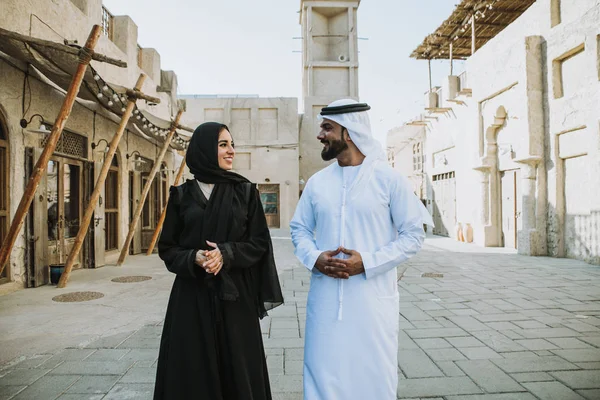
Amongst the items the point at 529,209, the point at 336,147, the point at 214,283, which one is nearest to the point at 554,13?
the point at 529,209

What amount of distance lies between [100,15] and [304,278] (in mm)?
7107

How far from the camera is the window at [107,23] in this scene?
9680mm

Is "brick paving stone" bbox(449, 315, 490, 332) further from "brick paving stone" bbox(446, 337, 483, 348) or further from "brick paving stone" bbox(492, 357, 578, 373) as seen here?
"brick paving stone" bbox(492, 357, 578, 373)

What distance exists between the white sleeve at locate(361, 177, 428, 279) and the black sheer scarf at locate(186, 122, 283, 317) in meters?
0.63

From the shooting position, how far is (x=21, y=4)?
20.6ft

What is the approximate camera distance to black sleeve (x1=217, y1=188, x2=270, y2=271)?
7.33 ft

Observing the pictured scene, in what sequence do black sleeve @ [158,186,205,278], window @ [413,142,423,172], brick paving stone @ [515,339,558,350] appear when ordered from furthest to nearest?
window @ [413,142,423,172] < brick paving stone @ [515,339,558,350] < black sleeve @ [158,186,205,278]

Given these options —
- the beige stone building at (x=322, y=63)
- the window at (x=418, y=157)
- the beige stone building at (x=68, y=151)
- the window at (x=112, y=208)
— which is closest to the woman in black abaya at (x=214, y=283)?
the beige stone building at (x=68, y=151)

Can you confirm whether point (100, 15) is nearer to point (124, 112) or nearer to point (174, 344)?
point (124, 112)

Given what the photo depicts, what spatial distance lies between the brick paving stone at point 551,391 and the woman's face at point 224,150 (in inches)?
101

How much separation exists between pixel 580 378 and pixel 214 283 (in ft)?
9.19

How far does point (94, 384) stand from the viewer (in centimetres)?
304

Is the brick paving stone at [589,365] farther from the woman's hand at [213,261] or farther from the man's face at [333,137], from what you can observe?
the woman's hand at [213,261]

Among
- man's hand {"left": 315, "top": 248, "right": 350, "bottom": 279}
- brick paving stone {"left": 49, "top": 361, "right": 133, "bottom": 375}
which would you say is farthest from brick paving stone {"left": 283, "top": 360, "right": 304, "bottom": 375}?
man's hand {"left": 315, "top": 248, "right": 350, "bottom": 279}
